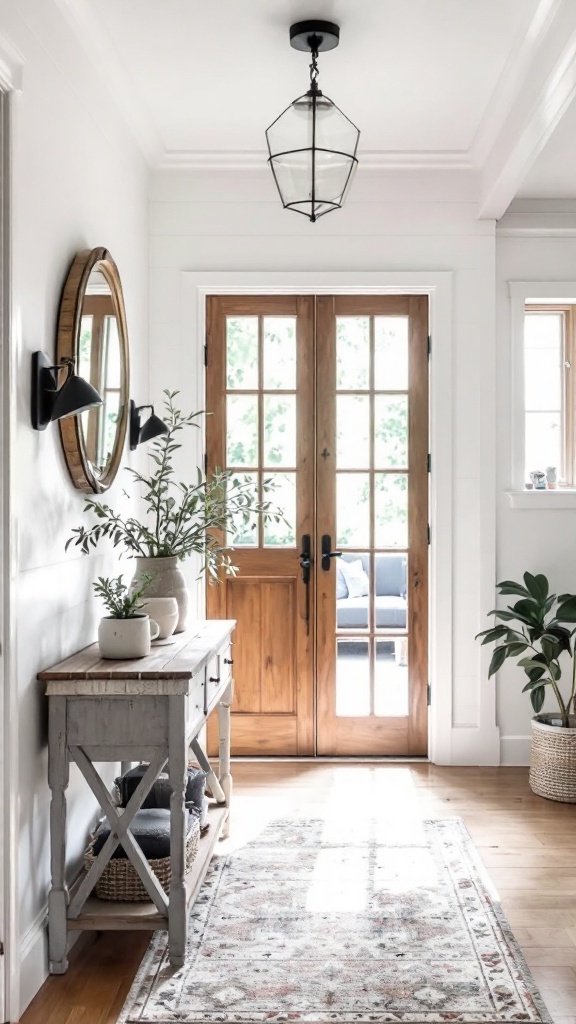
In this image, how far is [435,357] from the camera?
4.28 meters

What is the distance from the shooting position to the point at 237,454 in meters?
4.41

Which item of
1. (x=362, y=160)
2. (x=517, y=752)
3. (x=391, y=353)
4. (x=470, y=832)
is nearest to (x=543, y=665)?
(x=517, y=752)

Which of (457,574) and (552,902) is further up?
(457,574)

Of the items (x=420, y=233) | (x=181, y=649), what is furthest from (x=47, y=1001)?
(x=420, y=233)

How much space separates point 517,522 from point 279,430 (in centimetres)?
121

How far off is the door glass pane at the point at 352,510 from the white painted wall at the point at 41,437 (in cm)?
156

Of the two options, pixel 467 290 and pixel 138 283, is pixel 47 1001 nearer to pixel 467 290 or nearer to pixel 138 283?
pixel 138 283

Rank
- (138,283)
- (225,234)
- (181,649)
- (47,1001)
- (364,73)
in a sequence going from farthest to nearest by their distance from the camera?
(225,234) < (138,283) < (364,73) < (181,649) < (47,1001)

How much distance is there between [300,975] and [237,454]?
251 cm

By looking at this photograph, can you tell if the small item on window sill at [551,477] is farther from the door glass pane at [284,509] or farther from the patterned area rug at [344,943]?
the patterned area rug at [344,943]

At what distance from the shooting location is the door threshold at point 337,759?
14.3ft

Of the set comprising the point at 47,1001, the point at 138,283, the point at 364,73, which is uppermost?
the point at 364,73

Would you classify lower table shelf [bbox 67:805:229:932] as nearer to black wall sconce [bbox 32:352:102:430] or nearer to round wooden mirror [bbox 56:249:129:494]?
round wooden mirror [bbox 56:249:129:494]

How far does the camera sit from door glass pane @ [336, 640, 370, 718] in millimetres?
4422
